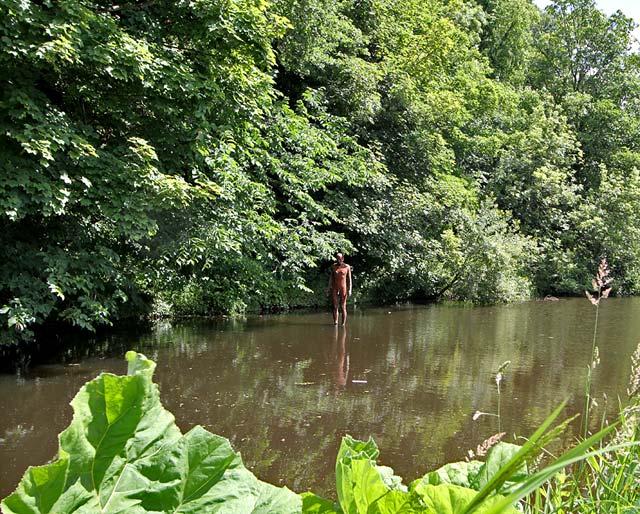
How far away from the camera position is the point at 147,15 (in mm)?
9609

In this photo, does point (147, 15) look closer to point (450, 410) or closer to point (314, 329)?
point (314, 329)

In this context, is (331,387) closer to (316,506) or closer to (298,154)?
(316,506)

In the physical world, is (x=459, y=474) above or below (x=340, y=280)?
above

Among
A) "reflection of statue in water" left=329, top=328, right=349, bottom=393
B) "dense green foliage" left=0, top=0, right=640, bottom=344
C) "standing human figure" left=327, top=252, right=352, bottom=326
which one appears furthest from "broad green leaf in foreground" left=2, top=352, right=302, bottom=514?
"standing human figure" left=327, top=252, right=352, bottom=326

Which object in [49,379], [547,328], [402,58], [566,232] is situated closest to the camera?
[49,379]

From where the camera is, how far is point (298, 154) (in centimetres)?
1480

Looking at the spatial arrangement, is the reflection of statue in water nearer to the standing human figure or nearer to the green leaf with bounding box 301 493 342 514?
the standing human figure

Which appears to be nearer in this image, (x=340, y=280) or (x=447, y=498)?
(x=447, y=498)

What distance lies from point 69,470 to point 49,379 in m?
8.16

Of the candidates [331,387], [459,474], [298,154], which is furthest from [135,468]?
[298,154]

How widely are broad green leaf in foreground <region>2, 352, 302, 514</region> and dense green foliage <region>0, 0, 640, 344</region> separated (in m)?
7.64

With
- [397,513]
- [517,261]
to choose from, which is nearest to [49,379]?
[397,513]

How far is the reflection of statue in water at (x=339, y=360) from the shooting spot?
7.89 meters

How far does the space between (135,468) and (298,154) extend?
14452 mm
